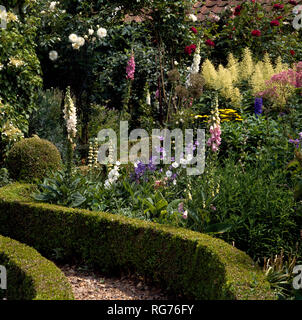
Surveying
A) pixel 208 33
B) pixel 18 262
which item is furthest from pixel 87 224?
pixel 208 33

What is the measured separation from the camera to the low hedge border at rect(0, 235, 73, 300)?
3421mm

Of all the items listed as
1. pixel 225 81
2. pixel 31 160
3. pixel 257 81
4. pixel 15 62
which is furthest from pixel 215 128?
pixel 257 81

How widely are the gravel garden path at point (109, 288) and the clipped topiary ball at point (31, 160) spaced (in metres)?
1.78

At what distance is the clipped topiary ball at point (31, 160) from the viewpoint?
592 cm

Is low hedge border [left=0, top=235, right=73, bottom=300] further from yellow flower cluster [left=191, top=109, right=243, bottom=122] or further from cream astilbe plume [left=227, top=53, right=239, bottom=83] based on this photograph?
cream astilbe plume [left=227, top=53, right=239, bottom=83]

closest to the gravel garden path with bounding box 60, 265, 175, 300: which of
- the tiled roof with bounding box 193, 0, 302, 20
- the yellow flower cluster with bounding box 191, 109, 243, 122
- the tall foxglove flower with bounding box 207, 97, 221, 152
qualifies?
the tall foxglove flower with bounding box 207, 97, 221, 152

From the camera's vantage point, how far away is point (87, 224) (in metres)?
4.61

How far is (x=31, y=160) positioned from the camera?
19.4ft

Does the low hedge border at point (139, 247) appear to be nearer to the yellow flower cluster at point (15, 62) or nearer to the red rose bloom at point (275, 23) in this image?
the yellow flower cluster at point (15, 62)

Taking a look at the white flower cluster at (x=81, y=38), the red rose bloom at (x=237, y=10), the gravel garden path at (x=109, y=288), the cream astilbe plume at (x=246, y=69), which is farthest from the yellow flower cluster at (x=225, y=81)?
the gravel garden path at (x=109, y=288)

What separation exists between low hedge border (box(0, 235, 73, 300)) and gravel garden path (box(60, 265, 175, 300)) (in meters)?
0.42
